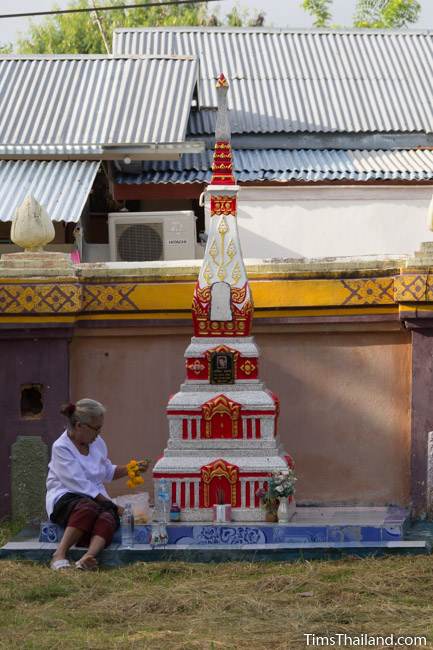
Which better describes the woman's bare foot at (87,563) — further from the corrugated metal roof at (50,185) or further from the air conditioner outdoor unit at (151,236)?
the air conditioner outdoor unit at (151,236)

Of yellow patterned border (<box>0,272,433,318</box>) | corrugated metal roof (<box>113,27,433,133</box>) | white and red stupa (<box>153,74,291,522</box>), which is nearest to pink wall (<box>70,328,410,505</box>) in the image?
yellow patterned border (<box>0,272,433,318</box>)

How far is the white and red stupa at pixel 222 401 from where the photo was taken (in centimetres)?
769

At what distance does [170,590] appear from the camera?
6570 millimetres

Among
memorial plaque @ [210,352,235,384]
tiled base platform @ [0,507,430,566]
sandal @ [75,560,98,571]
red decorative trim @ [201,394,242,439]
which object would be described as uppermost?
memorial plaque @ [210,352,235,384]

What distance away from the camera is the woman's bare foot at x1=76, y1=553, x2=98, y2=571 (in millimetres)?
7020

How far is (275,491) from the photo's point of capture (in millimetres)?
7531

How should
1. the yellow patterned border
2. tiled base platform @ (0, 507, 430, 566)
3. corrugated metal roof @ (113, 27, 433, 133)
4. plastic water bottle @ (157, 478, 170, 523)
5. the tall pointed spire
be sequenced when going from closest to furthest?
1. tiled base platform @ (0, 507, 430, 566)
2. plastic water bottle @ (157, 478, 170, 523)
3. the tall pointed spire
4. the yellow patterned border
5. corrugated metal roof @ (113, 27, 433, 133)

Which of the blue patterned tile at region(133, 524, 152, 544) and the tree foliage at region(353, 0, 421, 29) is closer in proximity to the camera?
the blue patterned tile at region(133, 524, 152, 544)

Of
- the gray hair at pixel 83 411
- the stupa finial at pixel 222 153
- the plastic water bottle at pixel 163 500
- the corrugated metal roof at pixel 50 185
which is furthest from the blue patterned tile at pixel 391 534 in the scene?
the corrugated metal roof at pixel 50 185

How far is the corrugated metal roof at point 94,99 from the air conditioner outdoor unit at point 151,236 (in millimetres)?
909

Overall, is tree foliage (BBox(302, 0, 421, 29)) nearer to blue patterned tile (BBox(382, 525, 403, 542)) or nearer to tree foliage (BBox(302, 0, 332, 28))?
tree foliage (BBox(302, 0, 332, 28))

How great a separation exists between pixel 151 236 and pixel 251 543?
644cm

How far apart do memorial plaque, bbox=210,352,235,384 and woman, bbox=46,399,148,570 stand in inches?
28.2

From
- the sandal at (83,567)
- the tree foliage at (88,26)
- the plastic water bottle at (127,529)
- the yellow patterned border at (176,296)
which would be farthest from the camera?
the tree foliage at (88,26)
